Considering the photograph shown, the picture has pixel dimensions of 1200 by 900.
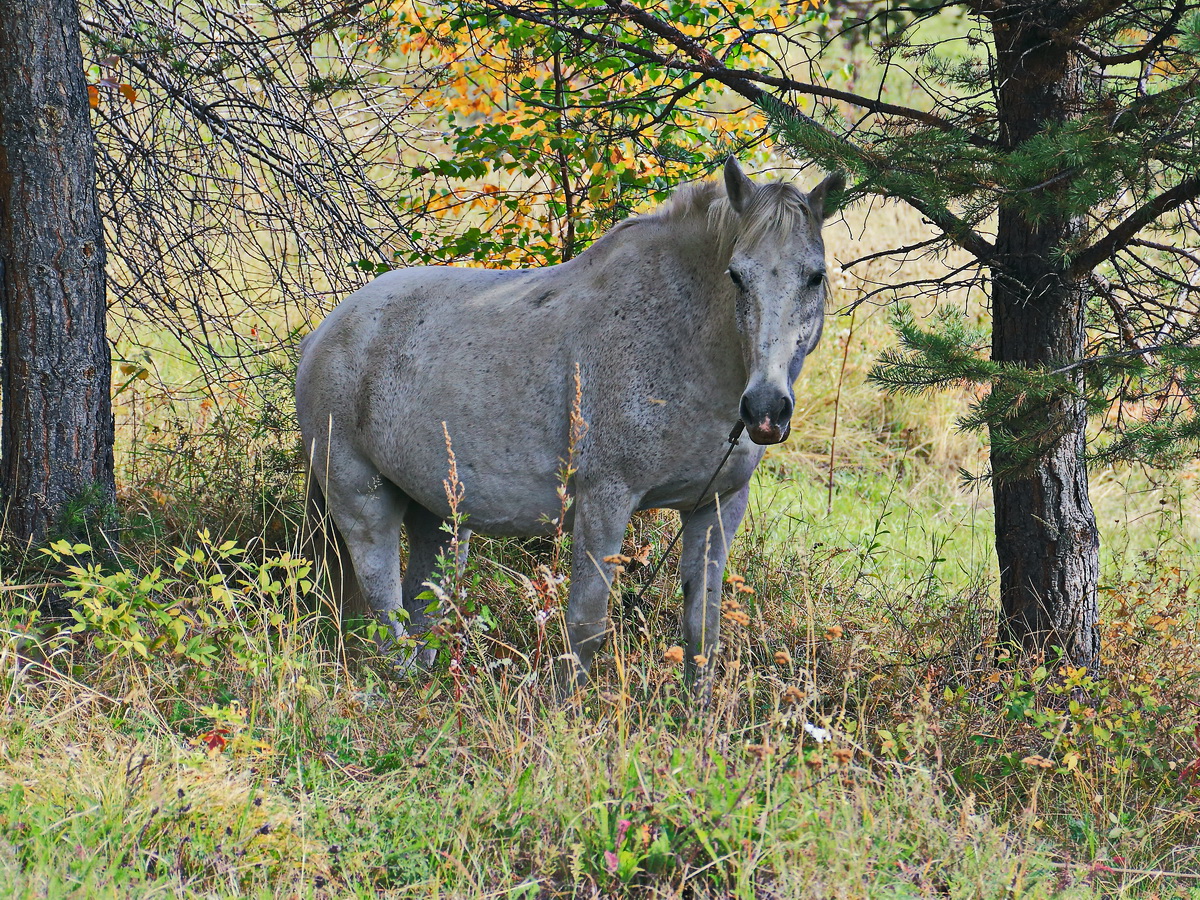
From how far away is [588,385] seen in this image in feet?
13.6

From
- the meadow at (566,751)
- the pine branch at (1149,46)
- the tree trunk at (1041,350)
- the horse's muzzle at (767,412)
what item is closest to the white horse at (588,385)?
the horse's muzzle at (767,412)

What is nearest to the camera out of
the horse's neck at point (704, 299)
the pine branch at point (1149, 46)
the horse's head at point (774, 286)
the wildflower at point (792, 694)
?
the wildflower at point (792, 694)

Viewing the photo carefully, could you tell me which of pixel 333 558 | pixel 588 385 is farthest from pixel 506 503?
pixel 333 558

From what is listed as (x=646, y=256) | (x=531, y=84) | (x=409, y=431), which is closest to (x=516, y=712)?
(x=409, y=431)

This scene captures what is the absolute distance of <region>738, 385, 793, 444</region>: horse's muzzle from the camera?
11.1 ft

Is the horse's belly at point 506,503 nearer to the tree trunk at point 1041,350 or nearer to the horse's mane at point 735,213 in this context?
the horse's mane at point 735,213

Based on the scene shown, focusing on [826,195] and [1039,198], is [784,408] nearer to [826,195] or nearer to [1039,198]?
[826,195]

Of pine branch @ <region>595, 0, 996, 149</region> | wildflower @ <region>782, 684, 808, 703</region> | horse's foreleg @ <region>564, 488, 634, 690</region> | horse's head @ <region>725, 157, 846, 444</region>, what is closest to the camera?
wildflower @ <region>782, 684, 808, 703</region>

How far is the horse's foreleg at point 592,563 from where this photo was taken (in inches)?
158

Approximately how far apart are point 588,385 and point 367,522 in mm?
1356

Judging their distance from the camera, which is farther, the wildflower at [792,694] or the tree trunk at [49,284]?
the tree trunk at [49,284]

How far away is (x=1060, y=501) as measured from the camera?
445 cm

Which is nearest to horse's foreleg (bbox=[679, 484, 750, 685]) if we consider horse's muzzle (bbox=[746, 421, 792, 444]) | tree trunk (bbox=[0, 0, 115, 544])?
horse's muzzle (bbox=[746, 421, 792, 444])

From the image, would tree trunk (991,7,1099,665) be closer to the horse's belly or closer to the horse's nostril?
the horse's nostril
